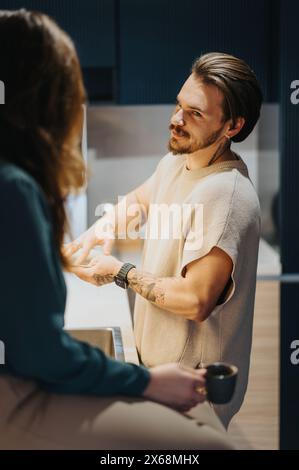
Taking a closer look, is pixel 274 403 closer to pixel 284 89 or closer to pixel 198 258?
pixel 198 258

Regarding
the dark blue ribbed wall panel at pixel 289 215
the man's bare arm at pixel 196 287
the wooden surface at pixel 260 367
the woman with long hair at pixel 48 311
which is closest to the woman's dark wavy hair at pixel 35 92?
the woman with long hair at pixel 48 311

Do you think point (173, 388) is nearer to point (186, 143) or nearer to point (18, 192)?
point (18, 192)

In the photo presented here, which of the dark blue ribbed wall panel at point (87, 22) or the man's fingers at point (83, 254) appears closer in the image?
the man's fingers at point (83, 254)

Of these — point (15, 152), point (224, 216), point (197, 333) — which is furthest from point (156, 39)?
point (15, 152)

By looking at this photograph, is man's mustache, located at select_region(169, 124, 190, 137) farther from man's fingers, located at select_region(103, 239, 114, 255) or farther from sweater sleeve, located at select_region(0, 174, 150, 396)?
sweater sleeve, located at select_region(0, 174, 150, 396)

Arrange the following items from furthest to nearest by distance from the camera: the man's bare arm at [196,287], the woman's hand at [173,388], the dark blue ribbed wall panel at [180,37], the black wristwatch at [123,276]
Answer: the dark blue ribbed wall panel at [180,37], the black wristwatch at [123,276], the man's bare arm at [196,287], the woman's hand at [173,388]

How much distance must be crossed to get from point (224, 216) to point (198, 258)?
0.36 feet

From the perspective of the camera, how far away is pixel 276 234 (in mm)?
1811

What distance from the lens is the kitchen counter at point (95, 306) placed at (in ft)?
5.04

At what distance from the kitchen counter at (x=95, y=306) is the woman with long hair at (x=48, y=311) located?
521 millimetres

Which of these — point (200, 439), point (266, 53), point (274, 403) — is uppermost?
point (266, 53)

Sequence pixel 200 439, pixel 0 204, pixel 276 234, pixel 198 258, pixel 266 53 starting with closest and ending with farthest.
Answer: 1. pixel 0 204
2. pixel 200 439
3. pixel 198 258
4. pixel 266 53
5. pixel 276 234

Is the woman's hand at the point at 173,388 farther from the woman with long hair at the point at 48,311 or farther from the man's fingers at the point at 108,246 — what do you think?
the man's fingers at the point at 108,246

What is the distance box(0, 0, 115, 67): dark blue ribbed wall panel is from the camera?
1.65 meters
